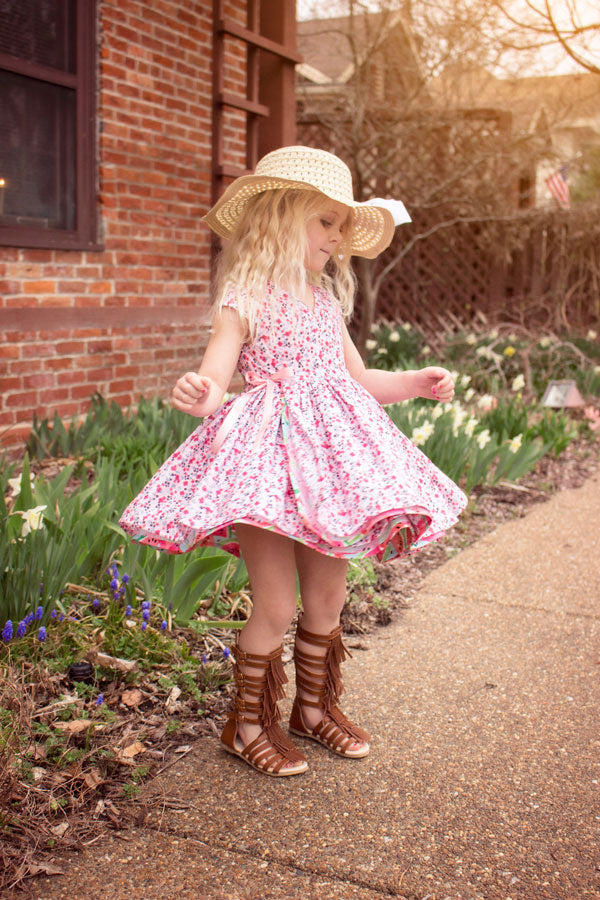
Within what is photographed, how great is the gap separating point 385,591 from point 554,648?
714mm

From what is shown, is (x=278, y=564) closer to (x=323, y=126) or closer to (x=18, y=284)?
(x=18, y=284)

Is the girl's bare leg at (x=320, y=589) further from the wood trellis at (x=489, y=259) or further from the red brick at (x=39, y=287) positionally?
the wood trellis at (x=489, y=259)

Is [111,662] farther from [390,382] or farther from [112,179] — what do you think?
[112,179]

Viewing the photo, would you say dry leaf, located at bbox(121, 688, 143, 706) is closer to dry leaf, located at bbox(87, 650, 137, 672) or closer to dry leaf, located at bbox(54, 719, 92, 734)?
dry leaf, located at bbox(87, 650, 137, 672)

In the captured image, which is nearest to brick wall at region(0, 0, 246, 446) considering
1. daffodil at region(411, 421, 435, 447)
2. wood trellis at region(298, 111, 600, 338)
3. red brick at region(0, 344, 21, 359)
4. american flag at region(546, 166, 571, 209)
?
red brick at region(0, 344, 21, 359)

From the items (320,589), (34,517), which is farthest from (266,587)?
(34,517)

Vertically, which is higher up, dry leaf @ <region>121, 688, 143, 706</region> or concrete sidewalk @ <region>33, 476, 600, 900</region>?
dry leaf @ <region>121, 688, 143, 706</region>

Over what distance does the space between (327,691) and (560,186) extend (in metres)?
9.44

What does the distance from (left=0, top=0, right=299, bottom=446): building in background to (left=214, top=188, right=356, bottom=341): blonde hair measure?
103 inches

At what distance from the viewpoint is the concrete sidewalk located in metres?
1.65

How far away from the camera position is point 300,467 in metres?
1.97

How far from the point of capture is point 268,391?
212cm

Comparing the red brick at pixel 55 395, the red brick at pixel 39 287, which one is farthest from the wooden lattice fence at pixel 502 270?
the red brick at pixel 39 287

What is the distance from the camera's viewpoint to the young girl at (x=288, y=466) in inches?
75.5
